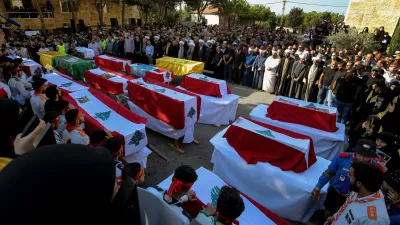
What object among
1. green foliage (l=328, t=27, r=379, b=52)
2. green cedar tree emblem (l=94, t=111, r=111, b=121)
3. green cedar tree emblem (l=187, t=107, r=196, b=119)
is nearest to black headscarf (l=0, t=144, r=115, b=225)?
green cedar tree emblem (l=94, t=111, r=111, b=121)

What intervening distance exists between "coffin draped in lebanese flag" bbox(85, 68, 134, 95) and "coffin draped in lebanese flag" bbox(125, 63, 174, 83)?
0.89 metres

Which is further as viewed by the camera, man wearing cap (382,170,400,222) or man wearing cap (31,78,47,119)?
man wearing cap (31,78,47,119)

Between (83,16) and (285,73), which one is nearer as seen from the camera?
(285,73)

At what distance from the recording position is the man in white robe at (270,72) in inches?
342

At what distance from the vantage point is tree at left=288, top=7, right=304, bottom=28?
124 feet

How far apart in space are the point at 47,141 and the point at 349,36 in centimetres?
1582

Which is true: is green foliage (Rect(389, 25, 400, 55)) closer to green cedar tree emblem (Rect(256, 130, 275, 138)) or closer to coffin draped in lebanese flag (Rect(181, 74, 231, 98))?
coffin draped in lebanese flag (Rect(181, 74, 231, 98))

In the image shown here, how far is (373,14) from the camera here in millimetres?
15734

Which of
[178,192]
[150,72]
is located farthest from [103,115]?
[150,72]

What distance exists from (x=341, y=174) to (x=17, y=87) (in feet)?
20.6

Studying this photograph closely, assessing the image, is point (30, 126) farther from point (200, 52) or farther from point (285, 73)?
point (200, 52)

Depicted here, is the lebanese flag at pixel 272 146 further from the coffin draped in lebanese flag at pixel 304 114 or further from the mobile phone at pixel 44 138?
the mobile phone at pixel 44 138

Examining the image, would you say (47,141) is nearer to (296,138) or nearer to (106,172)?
(106,172)

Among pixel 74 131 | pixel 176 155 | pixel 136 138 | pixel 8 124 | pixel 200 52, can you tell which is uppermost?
pixel 8 124
